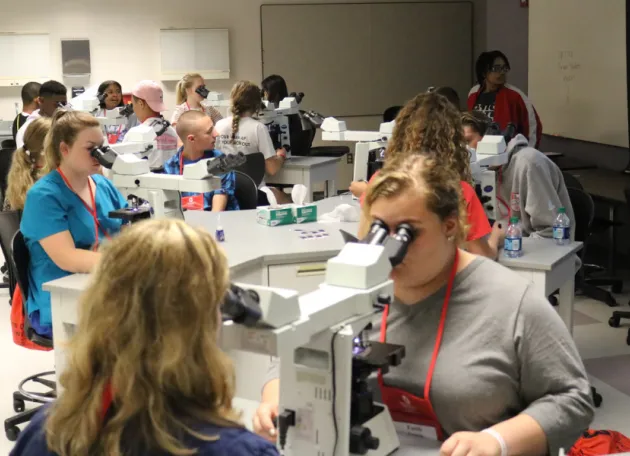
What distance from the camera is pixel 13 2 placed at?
8562 mm

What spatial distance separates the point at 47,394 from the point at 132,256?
2.90 m

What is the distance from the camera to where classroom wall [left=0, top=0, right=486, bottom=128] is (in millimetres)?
8648

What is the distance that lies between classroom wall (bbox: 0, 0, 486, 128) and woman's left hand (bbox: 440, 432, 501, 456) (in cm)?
766

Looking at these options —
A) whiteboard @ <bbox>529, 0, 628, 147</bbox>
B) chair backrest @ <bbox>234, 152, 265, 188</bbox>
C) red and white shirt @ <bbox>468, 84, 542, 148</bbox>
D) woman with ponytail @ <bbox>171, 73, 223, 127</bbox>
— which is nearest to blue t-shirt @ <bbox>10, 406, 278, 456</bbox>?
chair backrest @ <bbox>234, 152, 265, 188</bbox>

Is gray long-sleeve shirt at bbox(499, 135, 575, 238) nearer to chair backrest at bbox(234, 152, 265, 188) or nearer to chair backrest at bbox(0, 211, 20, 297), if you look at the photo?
chair backrest at bbox(234, 152, 265, 188)

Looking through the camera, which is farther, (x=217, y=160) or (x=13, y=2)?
(x=13, y=2)

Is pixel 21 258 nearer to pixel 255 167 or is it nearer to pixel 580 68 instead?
pixel 255 167

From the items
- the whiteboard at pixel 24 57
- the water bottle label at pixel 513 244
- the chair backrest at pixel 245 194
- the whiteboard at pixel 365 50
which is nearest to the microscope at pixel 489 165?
the water bottle label at pixel 513 244

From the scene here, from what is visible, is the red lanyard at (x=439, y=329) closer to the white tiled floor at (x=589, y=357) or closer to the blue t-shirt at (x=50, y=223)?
the blue t-shirt at (x=50, y=223)

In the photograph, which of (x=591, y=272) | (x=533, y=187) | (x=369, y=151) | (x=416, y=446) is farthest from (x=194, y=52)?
(x=416, y=446)

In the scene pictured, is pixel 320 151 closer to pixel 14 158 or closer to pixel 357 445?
pixel 14 158

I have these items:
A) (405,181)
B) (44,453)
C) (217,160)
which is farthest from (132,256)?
(217,160)

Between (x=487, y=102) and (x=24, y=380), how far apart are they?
159 inches

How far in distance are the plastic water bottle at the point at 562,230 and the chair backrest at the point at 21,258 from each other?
2.19 metres
